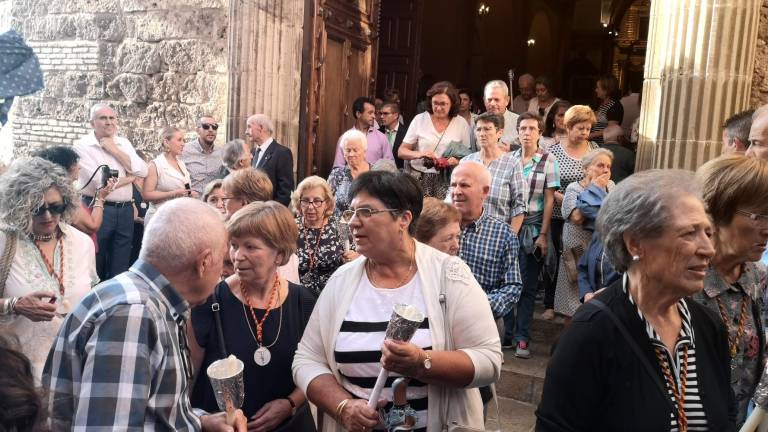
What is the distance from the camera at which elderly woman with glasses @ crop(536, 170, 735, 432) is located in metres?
1.98

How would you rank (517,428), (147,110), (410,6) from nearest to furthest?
(517,428) → (147,110) → (410,6)

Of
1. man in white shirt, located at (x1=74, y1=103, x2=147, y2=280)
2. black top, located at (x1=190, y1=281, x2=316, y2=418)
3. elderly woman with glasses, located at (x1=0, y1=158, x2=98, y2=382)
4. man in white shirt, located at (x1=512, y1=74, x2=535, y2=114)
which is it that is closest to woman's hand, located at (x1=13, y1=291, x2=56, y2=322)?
elderly woman with glasses, located at (x1=0, y1=158, x2=98, y2=382)

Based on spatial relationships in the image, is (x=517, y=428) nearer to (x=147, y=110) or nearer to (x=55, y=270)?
(x=55, y=270)

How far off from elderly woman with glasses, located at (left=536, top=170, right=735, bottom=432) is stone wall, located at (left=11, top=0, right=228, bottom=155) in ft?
22.1

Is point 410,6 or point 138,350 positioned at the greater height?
point 410,6

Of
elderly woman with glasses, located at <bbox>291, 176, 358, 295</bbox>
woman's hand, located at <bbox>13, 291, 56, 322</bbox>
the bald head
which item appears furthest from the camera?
elderly woman with glasses, located at <bbox>291, 176, 358, 295</bbox>

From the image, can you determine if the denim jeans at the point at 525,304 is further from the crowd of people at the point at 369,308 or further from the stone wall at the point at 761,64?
the stone wall at the point at 761,64

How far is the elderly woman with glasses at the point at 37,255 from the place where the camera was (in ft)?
10.9

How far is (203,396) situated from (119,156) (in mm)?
4454

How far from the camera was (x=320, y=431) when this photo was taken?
3.00 meters

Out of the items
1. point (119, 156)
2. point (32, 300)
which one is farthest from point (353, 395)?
point (119, 156)

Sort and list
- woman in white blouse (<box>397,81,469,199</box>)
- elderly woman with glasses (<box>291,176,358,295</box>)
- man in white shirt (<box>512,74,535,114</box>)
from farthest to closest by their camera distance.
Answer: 1. man in white shirt (<box>512,74,535,114</box>)
2. woman in white blouse (<box>397,81,469,199</box>)
3. elderly woman with glasses (<box>291,176,358,295</box>)

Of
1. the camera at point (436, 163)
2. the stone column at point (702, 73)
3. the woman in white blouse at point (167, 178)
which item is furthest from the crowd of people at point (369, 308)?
the woman in white blouse at point (167, 178)

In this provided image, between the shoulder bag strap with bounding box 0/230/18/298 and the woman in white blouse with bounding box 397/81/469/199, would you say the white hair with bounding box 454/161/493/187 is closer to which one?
the shoulder bag strap with bounding box 0/230/18/298
